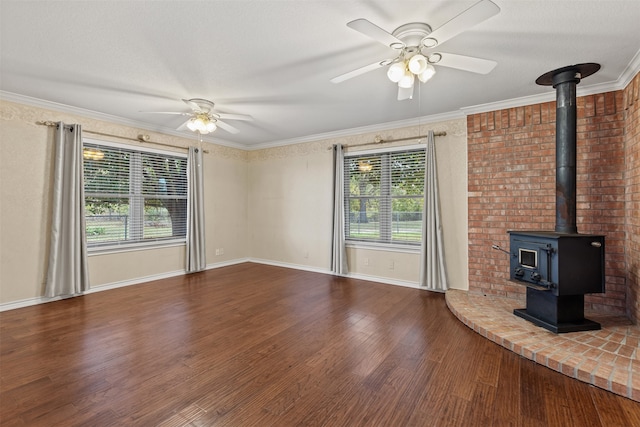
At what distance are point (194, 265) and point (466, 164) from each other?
489cm

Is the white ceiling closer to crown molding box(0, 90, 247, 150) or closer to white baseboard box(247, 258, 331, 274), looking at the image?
crown molding box(0, 90, 247, 150)

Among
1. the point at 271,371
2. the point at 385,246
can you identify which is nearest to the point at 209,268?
the point at 385,246

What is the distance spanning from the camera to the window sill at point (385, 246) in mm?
4742

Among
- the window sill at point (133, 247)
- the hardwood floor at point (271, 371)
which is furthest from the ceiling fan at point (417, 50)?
the window sill at point (133, 247)

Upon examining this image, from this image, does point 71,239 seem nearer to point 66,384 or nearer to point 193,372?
point 66,384

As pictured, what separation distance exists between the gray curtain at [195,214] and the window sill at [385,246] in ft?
9.06

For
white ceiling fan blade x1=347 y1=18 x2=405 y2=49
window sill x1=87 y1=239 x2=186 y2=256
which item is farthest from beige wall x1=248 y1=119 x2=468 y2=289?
white ceiling fan blade x1=347 y1=18 x2=405 y2=49

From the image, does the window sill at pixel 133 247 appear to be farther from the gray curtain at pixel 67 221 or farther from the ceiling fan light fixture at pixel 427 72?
the ceiling fan light fixture at pixel 427 72

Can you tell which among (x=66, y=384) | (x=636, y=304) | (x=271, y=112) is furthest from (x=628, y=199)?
(x=66, y=384)

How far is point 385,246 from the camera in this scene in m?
4.99

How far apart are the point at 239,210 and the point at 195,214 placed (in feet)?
3.97

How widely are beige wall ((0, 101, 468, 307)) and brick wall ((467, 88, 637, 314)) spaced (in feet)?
0.82

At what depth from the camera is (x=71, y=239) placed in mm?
4016

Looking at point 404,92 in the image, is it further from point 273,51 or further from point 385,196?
point 385,196
